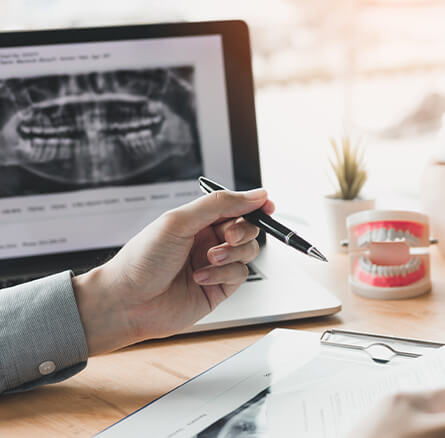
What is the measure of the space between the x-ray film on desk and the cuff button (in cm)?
15

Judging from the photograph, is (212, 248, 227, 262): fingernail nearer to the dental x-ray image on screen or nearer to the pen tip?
the pen tip

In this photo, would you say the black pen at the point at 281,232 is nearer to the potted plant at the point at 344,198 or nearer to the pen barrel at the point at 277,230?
the pen barrel at the point at 277,230

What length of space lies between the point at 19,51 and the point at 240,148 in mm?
390

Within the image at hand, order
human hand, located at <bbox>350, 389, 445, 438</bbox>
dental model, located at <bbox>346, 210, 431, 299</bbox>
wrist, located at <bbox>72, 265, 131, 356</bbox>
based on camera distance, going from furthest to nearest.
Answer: dental model, located at <bbox>346, 210, 431, 299</bbox> < wrist, located at <bbox>72, 265, 131, 356</bbox> < human hand, located at <bbox>350, 389, 445, 438</bbox>

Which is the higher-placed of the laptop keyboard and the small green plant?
the small green plant

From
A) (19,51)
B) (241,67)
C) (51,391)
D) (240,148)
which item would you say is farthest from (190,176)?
(51,391)

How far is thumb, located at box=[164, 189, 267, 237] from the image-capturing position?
24.8 inches

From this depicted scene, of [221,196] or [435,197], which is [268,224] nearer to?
[221,196]

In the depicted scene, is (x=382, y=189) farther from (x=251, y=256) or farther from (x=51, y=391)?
(x=51, y=391)

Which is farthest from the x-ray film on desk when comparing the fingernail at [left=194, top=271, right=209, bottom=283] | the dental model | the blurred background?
the blurred background

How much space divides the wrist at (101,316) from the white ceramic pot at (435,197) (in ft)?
1.76

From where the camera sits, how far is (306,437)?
455 mm

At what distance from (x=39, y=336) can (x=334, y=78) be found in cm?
115

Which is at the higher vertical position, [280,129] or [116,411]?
[280,129]
